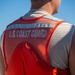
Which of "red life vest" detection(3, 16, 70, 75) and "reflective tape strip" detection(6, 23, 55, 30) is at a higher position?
"reflective tape strip" detection(6, 23, 55, 30)

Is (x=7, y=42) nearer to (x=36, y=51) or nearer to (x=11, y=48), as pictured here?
(x=11, y=48)

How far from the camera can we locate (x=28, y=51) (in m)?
2.81

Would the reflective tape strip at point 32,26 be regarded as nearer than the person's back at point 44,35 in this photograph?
No

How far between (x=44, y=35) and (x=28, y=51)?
22 cm

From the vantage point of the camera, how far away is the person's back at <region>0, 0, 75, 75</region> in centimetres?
270

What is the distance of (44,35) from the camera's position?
279cm

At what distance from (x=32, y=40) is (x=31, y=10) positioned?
384 mm

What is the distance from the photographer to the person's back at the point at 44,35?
270cm

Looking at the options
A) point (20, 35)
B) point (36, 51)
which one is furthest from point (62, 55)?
point (20, 35)

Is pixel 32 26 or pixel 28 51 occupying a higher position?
pixel 32 26

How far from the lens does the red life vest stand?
2.74 metres

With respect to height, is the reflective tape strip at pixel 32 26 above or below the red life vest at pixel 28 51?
above

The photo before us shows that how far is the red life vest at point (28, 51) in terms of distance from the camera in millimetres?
2739

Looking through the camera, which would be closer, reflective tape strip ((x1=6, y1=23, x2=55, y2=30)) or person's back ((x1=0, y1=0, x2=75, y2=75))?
person's back ((x1=0, y1=0, x2=75, y2=75))
